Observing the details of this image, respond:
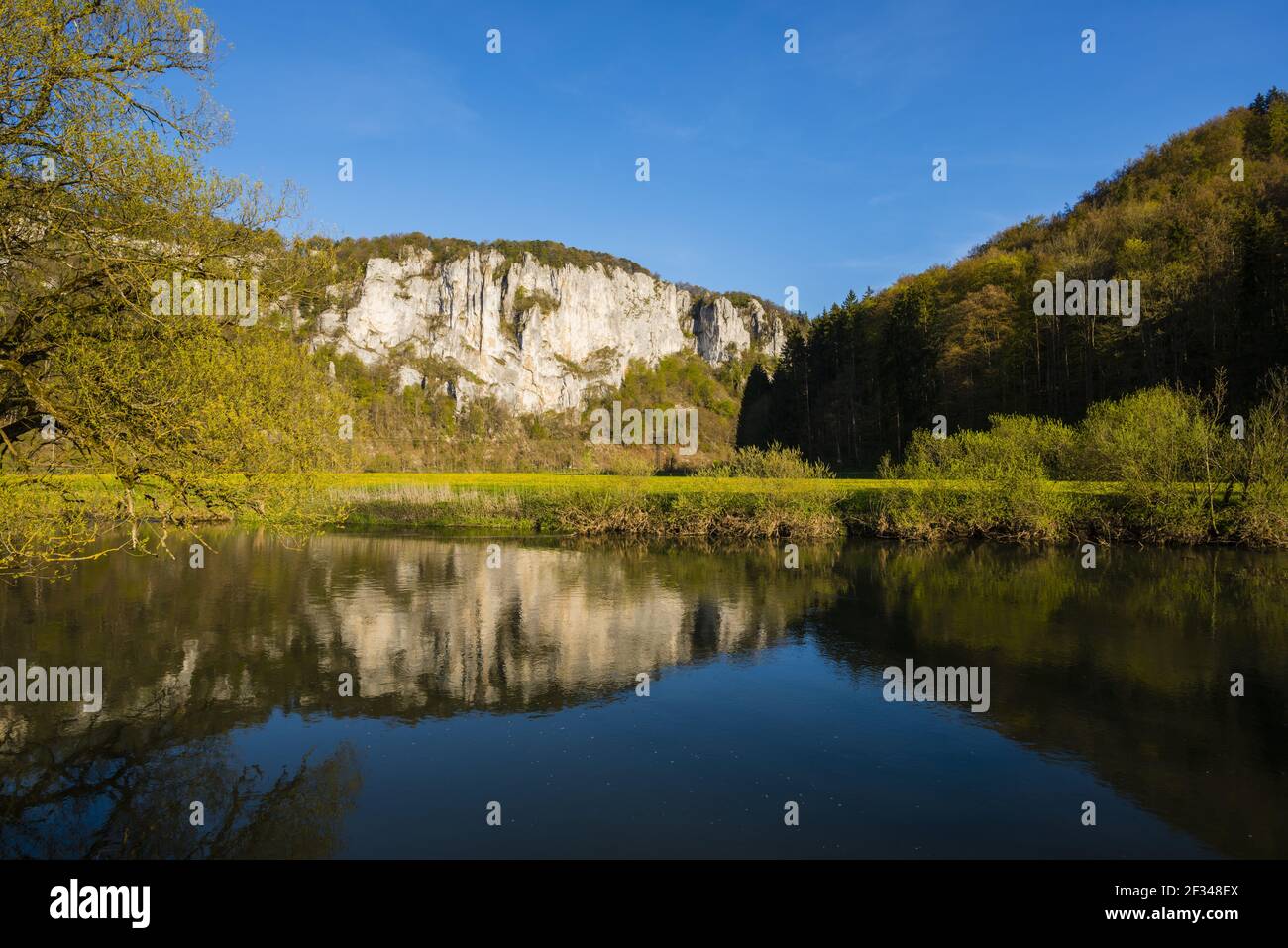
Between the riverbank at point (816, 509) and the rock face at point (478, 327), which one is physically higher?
the rock face at point (478, 327)

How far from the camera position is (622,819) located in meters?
8.45

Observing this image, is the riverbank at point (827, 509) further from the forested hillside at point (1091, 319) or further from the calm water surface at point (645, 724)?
the forested hillside at point (1091, 319)

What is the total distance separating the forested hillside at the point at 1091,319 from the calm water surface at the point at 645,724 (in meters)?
36.9

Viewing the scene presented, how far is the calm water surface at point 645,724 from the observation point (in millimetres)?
8250

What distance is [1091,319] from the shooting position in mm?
56156

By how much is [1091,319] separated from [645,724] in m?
58.5

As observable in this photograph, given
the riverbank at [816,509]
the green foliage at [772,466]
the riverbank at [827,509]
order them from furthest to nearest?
the green foliage at [772,466]
the riverbank at [816,509]
the riverbank at [827,509]

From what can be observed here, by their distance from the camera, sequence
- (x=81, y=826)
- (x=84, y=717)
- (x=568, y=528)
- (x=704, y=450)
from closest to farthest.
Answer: (x=81, y=826)
(x=84, y=717)
(x=568, y=528)
(x=704, y=450)

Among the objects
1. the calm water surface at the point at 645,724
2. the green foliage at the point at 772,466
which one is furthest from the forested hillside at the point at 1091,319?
the calm water surface at the point at 645,724

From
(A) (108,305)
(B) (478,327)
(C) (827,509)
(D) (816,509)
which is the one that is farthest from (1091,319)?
(B) (478,327)

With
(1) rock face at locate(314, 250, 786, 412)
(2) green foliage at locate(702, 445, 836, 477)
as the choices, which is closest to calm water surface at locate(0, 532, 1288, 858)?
(2) green foliage at locate(702, 445, 836, 477)
